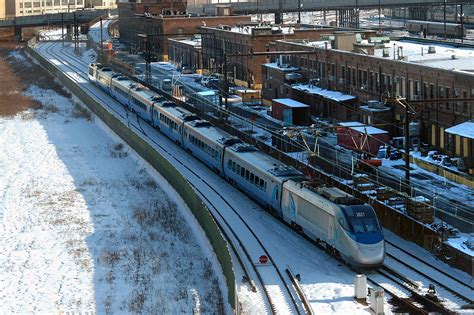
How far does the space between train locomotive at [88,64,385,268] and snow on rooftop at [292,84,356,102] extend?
8834mm

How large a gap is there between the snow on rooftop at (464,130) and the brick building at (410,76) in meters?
1.21

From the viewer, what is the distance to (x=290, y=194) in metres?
32.1

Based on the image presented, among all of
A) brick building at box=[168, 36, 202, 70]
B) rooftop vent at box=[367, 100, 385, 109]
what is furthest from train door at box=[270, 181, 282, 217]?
brick building at box=[168, 36, 202, 70]

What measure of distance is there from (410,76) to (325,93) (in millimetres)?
8241

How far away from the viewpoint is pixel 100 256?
104 feet

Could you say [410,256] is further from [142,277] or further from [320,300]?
[142,277]

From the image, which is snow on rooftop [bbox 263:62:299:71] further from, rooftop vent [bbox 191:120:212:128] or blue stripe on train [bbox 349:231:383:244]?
blue stripe on train [bbox 349:231:383:244]

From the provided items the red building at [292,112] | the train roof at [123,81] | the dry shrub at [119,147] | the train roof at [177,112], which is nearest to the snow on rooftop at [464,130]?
the train roof at [177,112]

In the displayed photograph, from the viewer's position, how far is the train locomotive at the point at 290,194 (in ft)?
90.7

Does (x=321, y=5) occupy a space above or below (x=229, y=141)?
above

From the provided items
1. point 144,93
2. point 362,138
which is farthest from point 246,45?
point 362,138

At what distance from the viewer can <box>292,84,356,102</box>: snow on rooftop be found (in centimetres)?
5361

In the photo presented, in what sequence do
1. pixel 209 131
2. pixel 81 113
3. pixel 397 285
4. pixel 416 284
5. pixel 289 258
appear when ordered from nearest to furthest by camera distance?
pixel 416 284, pixel 397 285, pixel 289 258, pixel 209 131, pixel 81 113

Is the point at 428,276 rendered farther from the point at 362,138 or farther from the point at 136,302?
the point at 362,138
